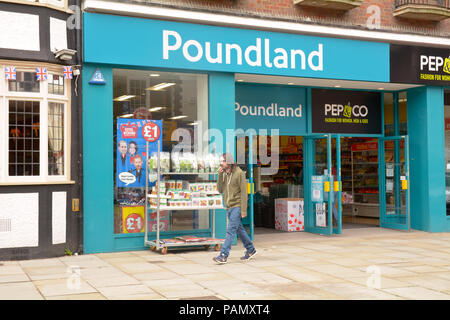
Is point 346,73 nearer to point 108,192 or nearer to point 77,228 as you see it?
point 108,192

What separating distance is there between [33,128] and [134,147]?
2.01 meters

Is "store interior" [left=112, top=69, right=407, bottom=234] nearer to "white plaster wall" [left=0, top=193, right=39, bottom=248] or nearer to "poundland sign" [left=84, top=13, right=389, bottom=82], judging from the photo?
"poundland sign" [left=84, top=13, right=389, bottom=82]

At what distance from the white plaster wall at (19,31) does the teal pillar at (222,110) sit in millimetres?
3613

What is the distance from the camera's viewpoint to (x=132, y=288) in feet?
24.3

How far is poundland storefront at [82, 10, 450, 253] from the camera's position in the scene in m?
10.7

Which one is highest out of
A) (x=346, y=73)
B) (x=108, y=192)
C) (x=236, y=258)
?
(x=346, y=73)

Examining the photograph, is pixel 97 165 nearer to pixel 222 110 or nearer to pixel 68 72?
pixel 68 72

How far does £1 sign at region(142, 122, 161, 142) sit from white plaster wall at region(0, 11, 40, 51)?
2.59 metres

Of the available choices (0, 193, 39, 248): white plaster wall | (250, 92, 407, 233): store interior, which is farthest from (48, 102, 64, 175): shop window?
(250, 92, 407, 233): store interior

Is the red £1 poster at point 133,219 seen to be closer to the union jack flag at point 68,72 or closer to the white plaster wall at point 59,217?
the white plaster wall at point 59,217

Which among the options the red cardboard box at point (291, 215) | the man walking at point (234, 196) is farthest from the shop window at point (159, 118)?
the red cardboard box at point (291, 215)
